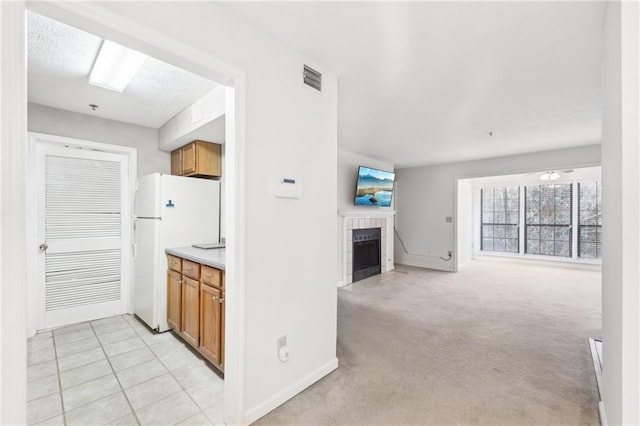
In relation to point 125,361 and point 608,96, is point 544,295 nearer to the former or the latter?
point 608,96

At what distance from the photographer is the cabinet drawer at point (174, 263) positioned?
2732 mm

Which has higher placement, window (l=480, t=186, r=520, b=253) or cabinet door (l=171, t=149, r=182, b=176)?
cabinet door (l=171, t=149, r=182, b=176)

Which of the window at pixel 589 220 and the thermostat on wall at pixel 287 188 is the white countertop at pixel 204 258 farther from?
the window at pixel 589 220

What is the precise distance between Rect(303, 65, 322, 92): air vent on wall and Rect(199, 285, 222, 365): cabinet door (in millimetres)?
1733

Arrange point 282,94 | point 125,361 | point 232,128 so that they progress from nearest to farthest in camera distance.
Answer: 1. point 232,128
2. point 282,94
3. point 125,361

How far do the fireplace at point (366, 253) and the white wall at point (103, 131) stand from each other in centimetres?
345

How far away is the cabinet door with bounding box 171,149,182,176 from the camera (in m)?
3.62

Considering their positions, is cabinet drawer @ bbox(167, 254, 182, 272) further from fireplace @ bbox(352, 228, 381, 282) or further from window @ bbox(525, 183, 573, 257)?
window @ bbox(525, 183, 573, 257)

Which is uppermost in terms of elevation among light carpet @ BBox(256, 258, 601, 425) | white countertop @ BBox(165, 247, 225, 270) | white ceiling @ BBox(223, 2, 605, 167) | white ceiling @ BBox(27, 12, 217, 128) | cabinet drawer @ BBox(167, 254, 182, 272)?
white ceiling @ BBox(27, 12, 217, 128)

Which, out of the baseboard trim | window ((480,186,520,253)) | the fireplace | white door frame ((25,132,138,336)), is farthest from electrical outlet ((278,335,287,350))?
window ((480,186,520,253))

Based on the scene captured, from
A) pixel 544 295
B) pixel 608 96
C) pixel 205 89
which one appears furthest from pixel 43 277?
pixel 544 295

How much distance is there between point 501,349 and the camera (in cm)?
257

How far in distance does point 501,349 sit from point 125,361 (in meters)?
Answer: 3.37

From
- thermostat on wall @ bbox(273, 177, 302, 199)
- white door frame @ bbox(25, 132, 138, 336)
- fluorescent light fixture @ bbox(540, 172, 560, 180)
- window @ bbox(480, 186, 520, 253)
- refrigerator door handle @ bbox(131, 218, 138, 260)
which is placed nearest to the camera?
thermostat on wall @ bbox(273, 177, 302, 199)
